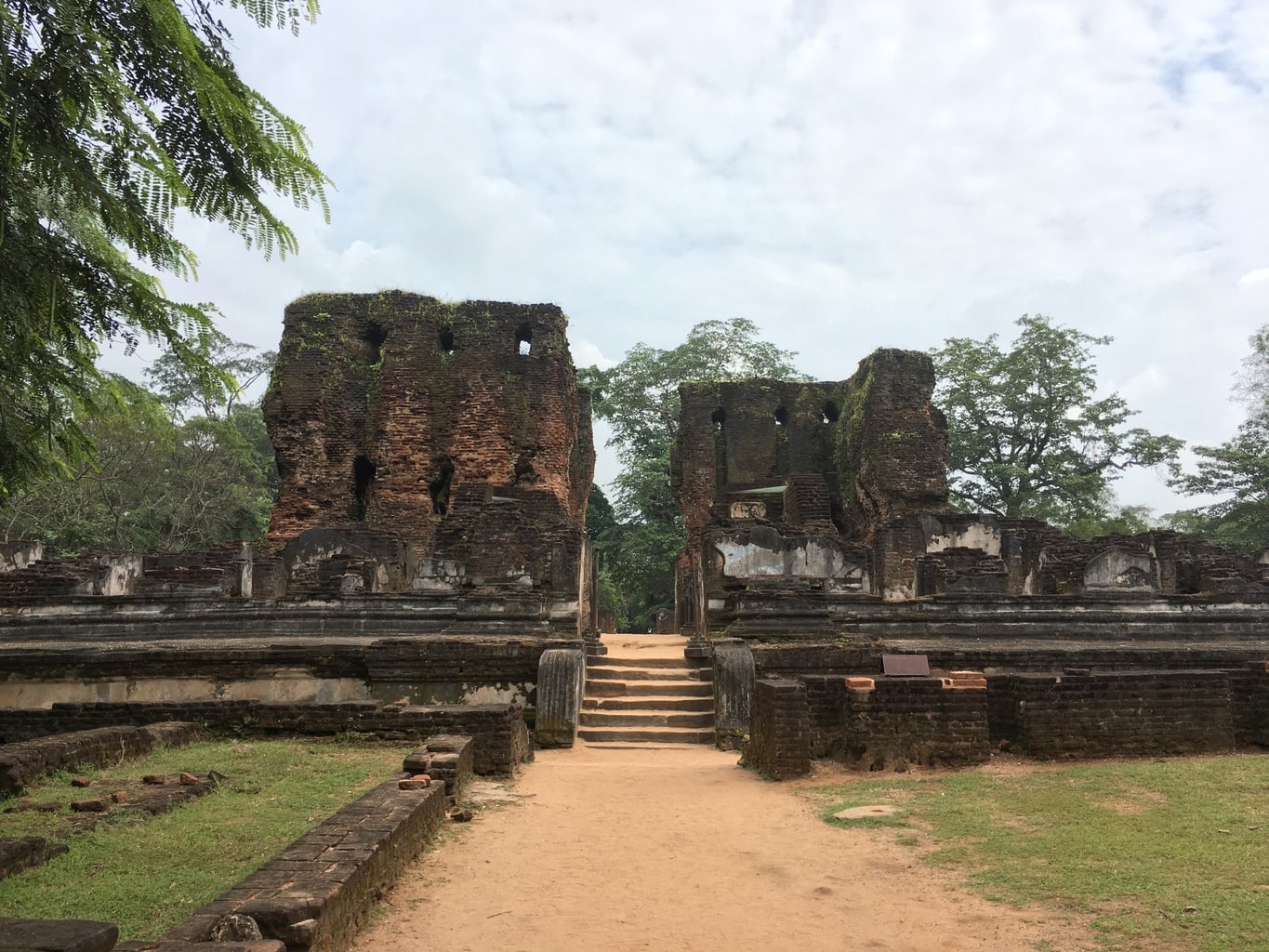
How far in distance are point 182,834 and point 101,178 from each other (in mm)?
3196

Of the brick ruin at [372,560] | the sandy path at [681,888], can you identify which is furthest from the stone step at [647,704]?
the sandy path at [681,888]

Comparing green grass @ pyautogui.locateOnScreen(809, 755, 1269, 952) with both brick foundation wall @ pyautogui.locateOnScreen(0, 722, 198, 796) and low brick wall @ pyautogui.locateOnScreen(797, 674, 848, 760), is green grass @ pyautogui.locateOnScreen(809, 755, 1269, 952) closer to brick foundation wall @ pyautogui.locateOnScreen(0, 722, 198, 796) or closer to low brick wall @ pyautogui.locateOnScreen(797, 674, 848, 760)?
low brick wall @ pyautogui.locateOnScreen(797, 674, 848, 760)

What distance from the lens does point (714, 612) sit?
11344 millimetres

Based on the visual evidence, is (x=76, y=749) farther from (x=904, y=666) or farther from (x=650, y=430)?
(x=650, y=430)

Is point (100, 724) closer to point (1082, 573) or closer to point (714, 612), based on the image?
point (714, 612)

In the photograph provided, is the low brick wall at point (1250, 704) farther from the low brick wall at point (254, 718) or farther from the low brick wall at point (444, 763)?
the low brick wall at point (444, 763)

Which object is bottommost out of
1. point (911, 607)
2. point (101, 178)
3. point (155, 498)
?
point (911, 607)

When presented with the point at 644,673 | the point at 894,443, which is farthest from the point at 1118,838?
the point at 894,443

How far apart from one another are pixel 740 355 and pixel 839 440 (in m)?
10.9

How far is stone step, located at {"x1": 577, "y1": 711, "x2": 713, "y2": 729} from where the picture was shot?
917 centimetres

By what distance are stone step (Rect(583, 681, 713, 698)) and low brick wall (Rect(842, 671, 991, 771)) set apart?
108 inches

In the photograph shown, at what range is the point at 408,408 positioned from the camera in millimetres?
21781

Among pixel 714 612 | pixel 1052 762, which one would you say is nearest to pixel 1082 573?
pixel 714 612

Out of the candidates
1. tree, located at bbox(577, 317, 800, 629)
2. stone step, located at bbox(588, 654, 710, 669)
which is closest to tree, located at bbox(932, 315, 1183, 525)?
tree, located at bbox(577, 317, 800, 629)
